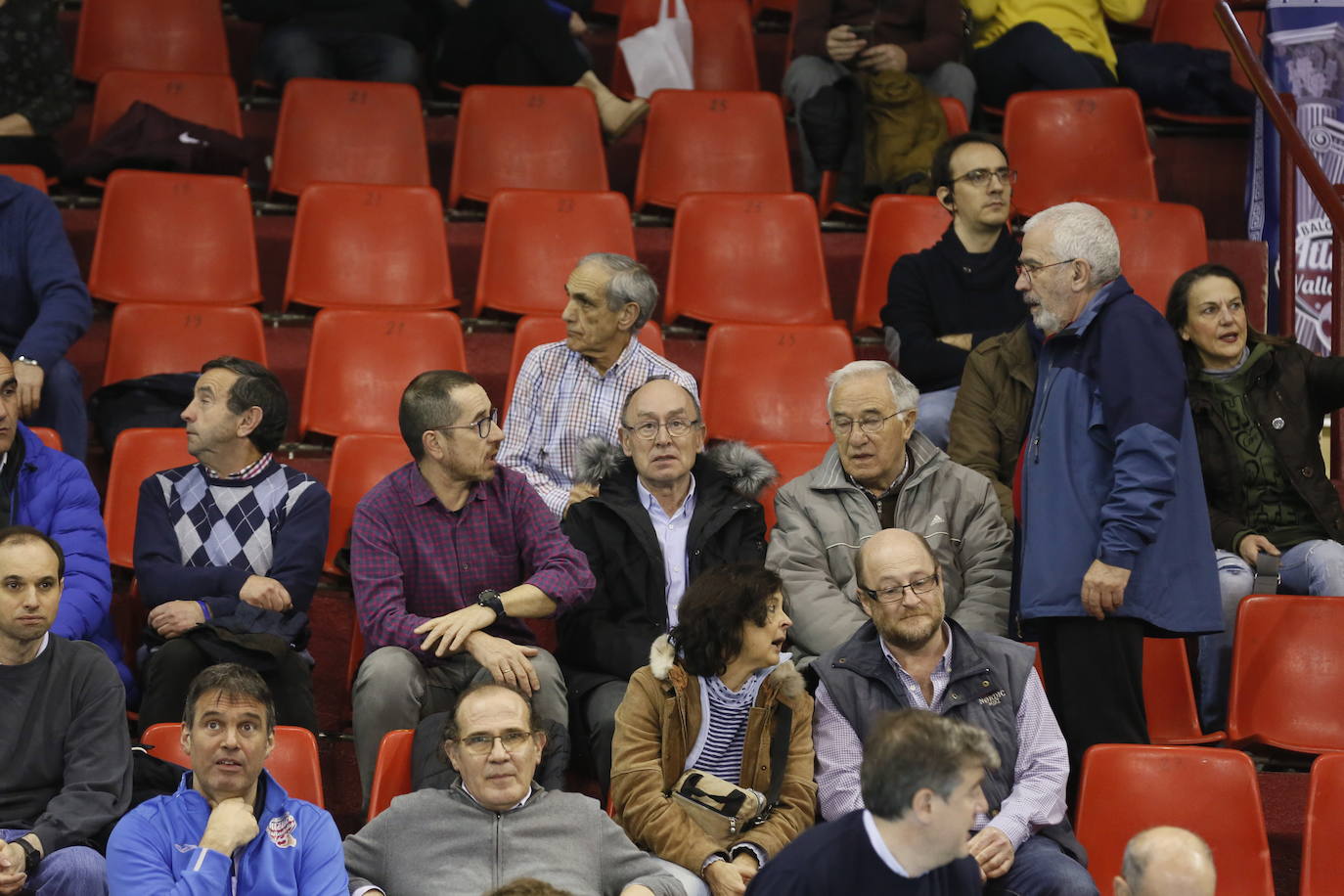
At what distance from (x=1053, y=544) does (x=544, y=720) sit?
1005mm

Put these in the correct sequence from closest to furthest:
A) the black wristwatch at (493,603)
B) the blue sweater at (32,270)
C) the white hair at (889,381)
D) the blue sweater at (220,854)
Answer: the blue sweater at (220,854), the black wristwatch at (493,603), the white hair at (889,381), the blue sweater at (32,270)

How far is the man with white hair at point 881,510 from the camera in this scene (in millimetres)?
3641

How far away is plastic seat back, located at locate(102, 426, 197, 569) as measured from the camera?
13.3 feet

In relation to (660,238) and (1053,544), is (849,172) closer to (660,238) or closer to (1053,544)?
(660,238)

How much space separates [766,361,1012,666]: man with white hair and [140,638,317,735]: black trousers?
0.97 m

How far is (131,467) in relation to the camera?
4.12 metres

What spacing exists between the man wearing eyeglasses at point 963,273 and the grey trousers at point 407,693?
1417 mm

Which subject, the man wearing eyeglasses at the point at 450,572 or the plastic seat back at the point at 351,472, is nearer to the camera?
the man wearing eyeglasses at the point at 450,572

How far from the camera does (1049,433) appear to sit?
11.5 feet

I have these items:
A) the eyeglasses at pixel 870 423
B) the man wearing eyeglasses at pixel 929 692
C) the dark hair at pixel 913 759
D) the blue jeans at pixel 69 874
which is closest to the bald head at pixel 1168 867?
the dark hair at pixel 913 759

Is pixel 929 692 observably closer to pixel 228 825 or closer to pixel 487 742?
pixel 487 742

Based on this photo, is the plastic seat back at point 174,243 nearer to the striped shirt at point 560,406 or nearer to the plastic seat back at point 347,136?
the plastic seat back at point 347,136

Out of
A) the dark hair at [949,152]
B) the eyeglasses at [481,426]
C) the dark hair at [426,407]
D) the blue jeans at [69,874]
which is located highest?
Answer: the dark hair at [949,152]

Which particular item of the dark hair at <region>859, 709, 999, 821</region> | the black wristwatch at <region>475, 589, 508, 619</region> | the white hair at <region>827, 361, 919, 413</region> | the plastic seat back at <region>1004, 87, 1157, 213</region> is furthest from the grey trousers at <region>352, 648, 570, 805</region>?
the plastic seat back at <region>1004, 87, 1157, 213</region>
